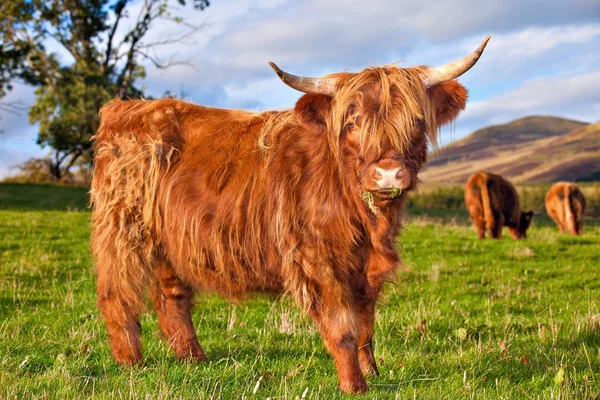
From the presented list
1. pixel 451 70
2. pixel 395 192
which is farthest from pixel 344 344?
pixel 451 70

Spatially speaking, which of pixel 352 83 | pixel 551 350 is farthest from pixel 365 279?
pixel 551 350

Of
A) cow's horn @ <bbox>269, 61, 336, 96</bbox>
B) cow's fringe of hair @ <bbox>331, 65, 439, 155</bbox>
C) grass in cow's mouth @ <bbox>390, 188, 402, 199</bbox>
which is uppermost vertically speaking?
cow's horn @ <bbox>269, 61, 336, 96</bbox>

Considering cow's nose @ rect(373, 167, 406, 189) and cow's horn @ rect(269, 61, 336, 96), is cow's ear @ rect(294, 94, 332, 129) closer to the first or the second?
cow's horn @ rect(269, 61, 336, 96)

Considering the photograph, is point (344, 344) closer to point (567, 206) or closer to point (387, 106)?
point (387, 106)

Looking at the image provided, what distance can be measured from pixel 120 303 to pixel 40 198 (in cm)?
1906

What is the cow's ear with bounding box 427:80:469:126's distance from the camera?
168 inches

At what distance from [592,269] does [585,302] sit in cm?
287

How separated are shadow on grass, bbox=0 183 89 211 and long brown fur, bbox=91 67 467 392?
13.0m

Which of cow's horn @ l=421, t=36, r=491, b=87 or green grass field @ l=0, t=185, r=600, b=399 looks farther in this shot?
cow's horn @ l=421, t=36, r=491, b=87

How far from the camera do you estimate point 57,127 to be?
2933cm

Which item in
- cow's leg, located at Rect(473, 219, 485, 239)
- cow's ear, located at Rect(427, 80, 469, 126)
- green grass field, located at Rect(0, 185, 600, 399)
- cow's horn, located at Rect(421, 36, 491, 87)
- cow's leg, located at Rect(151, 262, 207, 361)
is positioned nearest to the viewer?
green grass field, located at Rect(0, 185, 600, 399)

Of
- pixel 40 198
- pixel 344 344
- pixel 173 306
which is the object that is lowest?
pixel 344 344

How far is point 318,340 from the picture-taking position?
17.5 ft

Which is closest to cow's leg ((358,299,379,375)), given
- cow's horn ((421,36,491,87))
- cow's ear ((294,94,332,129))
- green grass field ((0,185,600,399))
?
green grass field ((0,185,600,399))
